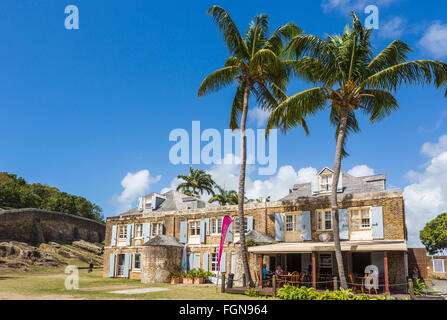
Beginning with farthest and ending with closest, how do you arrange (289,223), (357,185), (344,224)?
1. (289,223)
2. (357,185)
3. (344,224)

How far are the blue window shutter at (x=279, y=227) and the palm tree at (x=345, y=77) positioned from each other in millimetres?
6444

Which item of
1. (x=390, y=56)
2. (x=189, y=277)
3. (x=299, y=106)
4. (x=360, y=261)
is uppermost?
(x=390, y=56)

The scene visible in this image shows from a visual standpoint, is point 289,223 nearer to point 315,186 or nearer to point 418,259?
point 315,186

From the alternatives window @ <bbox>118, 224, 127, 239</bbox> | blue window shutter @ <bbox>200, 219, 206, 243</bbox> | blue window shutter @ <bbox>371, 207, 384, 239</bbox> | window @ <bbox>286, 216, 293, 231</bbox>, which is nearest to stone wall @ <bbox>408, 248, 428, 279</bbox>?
blue window shutter @ <bbox>371, 207, 384, 239</bbox>

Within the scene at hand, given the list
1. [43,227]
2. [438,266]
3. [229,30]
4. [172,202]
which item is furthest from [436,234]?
[43,227]

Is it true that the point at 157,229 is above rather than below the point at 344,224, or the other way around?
below

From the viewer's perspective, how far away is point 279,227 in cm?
2375

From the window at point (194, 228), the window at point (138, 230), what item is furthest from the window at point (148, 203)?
the window at point (194, 228)

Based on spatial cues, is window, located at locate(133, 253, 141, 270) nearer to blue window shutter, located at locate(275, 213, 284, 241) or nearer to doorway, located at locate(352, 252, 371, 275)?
blue window shutter, located at locate(275, 213, 284, 241)

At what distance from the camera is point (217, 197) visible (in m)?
44.3

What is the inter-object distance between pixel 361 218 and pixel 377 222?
38.8 inches

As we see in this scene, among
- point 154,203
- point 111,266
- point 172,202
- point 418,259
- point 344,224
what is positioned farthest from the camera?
point 172,202

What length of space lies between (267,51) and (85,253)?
104 feet
